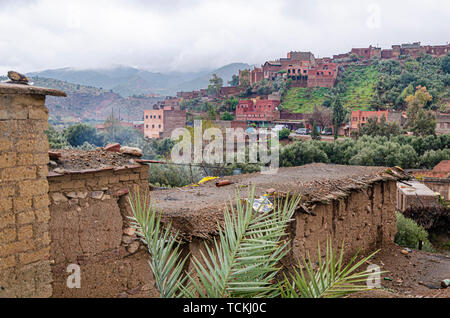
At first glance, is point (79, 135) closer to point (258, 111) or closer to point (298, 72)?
point (258, 111)

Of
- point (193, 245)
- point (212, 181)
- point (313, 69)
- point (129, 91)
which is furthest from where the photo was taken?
point (129, 91)

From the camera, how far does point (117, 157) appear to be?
4.36 metres

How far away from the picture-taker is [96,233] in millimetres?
3770

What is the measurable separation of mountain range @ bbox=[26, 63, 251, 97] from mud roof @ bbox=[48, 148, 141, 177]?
11859 cm

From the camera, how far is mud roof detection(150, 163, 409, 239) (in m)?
4.94

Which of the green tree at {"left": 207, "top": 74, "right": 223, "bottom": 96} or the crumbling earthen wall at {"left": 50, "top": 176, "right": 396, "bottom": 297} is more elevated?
the green tree at {"left": 207, "top": 74, "right": 223, "bottom": 96}

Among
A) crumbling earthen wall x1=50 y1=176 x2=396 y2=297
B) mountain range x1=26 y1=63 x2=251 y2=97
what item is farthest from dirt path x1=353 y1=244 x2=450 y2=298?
mountain range x1=26 y1=63 x2=251 y2=97

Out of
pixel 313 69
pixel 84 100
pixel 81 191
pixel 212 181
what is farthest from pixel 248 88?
pixel 81 191

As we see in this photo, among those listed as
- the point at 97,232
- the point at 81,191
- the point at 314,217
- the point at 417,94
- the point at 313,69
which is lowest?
the point at 314,217

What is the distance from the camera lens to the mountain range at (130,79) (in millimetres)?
134625

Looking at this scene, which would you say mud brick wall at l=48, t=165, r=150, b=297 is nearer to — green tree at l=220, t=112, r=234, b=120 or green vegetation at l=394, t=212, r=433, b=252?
green vegetation at l=394, t=212, r=433, b=252

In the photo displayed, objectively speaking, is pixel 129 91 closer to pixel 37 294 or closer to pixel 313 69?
pixel 313 69

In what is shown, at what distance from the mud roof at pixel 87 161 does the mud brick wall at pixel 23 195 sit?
202 millimetres
